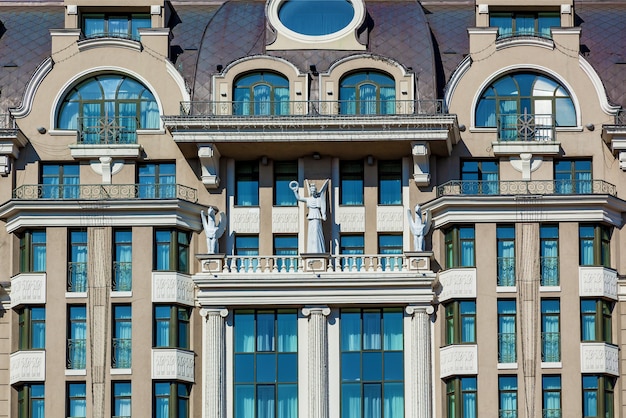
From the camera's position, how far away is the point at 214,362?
204ft

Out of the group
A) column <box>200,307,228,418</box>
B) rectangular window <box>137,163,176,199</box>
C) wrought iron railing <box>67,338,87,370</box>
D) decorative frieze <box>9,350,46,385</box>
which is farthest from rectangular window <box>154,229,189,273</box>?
decorative frieze <box>9,350,46,385</box>

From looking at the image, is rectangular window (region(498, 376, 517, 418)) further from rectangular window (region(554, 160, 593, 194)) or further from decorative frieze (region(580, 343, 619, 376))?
rectangular window (region(554, 160, 593, 194))

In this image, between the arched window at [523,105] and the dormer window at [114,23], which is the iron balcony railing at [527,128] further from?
the dormer window at [114,23]

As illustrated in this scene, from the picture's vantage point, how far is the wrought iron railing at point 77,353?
62.0 metres

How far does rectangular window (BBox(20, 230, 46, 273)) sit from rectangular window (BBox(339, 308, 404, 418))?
8.91 meters

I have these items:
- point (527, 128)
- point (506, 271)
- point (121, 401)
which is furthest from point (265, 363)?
point (527, 128)

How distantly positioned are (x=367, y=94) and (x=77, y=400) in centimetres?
1249

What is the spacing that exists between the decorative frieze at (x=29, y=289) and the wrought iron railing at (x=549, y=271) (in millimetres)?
14465

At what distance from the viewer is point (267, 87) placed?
64625 mm

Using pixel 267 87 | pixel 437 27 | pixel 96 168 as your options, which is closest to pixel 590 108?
pixel 437 27

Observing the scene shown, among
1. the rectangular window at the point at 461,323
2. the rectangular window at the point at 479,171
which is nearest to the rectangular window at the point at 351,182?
the rectangular window at the point at 479,171

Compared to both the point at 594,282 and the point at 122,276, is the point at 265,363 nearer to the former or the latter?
the point at 122,276

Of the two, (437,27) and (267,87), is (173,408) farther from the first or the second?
(437,27)

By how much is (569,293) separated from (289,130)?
9.42 meters
